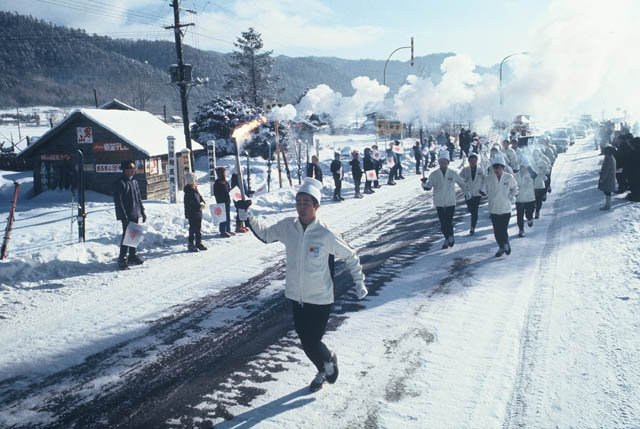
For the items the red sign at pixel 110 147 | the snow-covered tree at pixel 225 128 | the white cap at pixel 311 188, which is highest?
the snow-covered tree at pixel 225 128

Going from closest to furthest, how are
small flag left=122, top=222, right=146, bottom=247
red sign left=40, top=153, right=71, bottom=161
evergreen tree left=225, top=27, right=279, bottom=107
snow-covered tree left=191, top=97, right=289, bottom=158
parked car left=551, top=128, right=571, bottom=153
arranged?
small flag left=122, top=222, right=146, bottom=247 → red sign left=40, top=153, right=71, bottom=161 → snow-covered tree left=191, top=97, right=289, bottom=158 → parked car left=551, top=128, right=571, bottom=153 → evergreen tree left=225, top=27, right=279, bottom=107

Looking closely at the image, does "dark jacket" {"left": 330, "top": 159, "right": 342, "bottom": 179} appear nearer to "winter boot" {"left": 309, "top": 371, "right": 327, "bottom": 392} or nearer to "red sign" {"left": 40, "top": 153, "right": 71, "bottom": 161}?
"red sign" {"left": 40, "top": 153, "right": 71, "bottom": 161}

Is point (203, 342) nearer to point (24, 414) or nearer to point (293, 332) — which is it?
point (293, 332)

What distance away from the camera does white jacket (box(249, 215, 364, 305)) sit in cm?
453

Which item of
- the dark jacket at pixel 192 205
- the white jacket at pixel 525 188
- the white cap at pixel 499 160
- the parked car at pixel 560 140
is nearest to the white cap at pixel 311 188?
the white cap at pixel 499 160

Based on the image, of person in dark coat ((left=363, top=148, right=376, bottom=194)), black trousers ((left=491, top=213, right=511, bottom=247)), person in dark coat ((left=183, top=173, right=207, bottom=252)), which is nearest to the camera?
black trousers ((left=491, top=213, right=511, bottom=247))

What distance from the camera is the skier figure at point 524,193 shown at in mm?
11115

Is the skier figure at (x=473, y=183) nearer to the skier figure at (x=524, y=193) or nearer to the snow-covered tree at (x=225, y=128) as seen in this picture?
the skier figure at (x=524, y=193)

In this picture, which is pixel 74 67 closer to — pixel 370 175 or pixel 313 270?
pixel 370 175

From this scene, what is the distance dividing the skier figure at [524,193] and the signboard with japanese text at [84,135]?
16.9m

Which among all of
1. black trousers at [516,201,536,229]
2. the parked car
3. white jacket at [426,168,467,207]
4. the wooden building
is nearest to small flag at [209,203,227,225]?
white jacket at [426,168,467,207]

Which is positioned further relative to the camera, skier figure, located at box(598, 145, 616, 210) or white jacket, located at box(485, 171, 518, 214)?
skier figure, located at box(598, 145, 616, 210)

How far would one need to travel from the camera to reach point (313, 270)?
14.9 ft

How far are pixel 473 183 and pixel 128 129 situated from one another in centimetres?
1529
